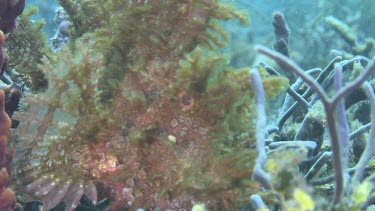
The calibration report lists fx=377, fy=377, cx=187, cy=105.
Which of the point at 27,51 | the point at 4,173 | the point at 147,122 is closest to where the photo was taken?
the point at 4,173

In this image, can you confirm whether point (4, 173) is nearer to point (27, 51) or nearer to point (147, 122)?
point (147, 122)

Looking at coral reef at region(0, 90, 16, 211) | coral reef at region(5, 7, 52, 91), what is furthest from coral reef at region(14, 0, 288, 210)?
coral reef at region(5, 7, 52, 91)

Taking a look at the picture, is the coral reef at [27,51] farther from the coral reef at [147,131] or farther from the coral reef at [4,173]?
the coral reef at [4,173]

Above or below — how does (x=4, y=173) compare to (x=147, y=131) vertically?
below

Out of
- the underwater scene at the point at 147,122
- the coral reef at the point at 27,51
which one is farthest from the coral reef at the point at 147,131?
the coral reef at the point at 27,51

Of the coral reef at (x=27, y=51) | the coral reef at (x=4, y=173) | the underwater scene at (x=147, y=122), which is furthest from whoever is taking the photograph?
the coral reef at (x=27, y=51)

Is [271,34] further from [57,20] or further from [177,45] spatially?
[177,45]

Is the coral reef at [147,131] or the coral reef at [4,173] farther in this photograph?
the coral reef at [147,131]

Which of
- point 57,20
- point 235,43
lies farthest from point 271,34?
point 57,20

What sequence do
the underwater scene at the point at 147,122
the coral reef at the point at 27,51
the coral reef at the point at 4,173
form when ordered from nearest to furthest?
the coral reef at the point at 4,173
the underwater scene at the point at 147,122
the coral reef at the point at 27,51

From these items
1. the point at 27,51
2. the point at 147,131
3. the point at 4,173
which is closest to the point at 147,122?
the point at 147,131
